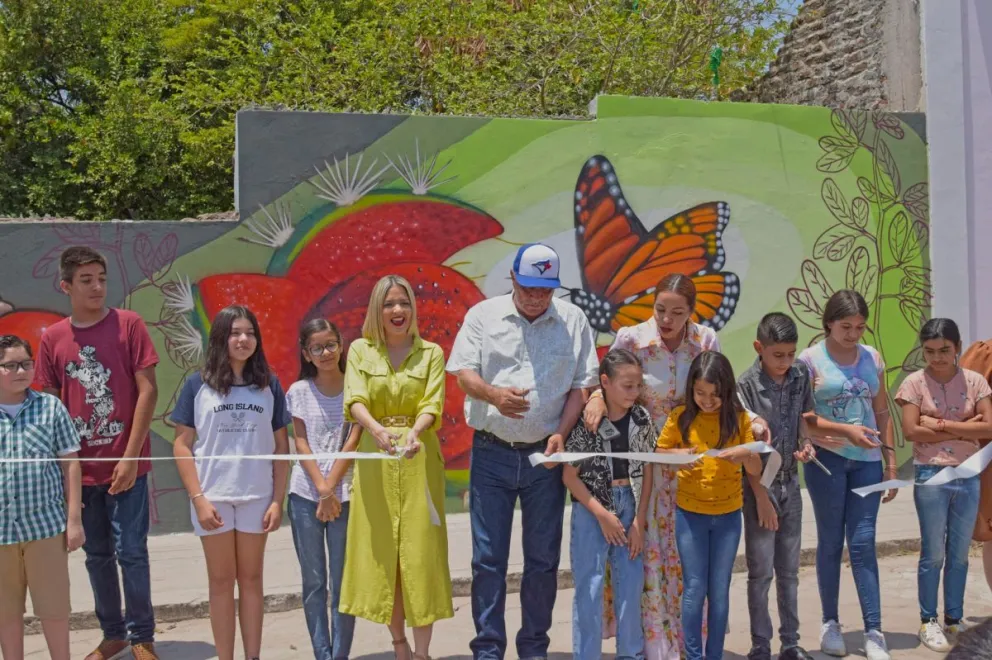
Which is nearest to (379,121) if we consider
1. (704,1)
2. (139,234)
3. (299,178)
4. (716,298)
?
(299,178)

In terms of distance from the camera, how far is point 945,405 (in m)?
5.66

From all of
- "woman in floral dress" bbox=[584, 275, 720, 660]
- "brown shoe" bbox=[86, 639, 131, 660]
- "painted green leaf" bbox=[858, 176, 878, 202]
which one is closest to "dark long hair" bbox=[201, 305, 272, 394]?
"brown shoe" bbox=[86, 639, 131, 660]

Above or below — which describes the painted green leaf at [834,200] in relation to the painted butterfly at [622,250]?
Result: above

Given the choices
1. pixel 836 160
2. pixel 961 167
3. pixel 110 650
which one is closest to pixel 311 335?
pixel 110 650

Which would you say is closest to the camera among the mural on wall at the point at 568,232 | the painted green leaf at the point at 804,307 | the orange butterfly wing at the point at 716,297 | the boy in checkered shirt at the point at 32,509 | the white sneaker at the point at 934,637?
the boy in checkered shirt at the point at 32,509

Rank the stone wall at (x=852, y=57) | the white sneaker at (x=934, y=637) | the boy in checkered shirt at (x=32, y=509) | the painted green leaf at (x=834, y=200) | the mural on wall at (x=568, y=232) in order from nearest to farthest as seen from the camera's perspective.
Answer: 1. the boy in checkered shirt at (x=32, y=509)
2. the white sneaker at (x=934, y=637)
3. the mural on wall at (x=568, y=232)
4. the painted green leaf at (x=834, y=200)
5. the stone wall at (x=852, y=57)

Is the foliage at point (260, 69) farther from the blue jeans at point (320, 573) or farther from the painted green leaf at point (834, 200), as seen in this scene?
the blue jeans at point (320, 573)

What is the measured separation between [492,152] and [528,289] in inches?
134

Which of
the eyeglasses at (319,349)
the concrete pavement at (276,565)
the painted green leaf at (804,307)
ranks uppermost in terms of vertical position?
the painted green leaf at (804,307)

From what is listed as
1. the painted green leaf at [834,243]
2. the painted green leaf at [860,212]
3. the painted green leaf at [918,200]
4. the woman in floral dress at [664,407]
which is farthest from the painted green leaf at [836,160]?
the woman in floral dress at [664,407]

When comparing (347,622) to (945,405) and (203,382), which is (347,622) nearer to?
(203,382)

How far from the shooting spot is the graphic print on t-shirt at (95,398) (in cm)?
526

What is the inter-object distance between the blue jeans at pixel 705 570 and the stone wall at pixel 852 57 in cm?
595

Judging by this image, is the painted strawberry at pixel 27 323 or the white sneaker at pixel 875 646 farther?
the painted strawberry at pixel 27 323
